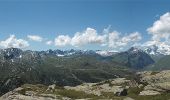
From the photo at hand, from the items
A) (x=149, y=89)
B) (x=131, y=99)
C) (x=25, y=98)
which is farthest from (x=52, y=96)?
(x=149, y=89)

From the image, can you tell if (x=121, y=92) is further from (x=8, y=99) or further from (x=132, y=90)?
(x=8, y=99)

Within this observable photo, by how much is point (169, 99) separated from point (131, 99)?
449 inches

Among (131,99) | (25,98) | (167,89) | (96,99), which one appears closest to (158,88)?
(167,89)

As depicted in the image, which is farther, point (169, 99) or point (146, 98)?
point (146, 98)

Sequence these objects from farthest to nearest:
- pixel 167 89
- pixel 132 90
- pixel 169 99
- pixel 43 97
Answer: pixel 132 90
pixel 167 89
pixel 43 97
pixel 169 99

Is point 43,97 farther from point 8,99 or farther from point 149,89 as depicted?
point 149,89

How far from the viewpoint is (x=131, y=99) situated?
267ft

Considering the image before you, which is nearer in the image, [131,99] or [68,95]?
[131,99]

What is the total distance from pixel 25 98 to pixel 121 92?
A: 36237 millimetres

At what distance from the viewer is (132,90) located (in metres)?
108

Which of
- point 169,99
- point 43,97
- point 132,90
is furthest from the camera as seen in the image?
point 132,90

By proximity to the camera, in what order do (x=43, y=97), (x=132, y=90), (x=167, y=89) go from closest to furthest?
1. (x=43, y=97)
2. (x=167, y=89)
3. (x=132, y=90)

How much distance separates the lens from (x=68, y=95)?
90.9 m

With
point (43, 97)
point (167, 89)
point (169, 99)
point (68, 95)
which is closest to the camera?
point (169, 99)
